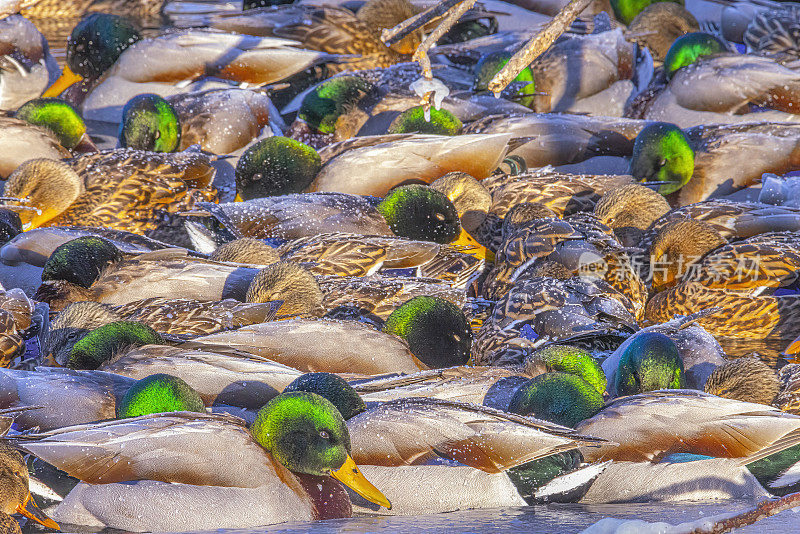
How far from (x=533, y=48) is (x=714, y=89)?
3128 millimetres

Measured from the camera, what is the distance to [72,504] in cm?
340

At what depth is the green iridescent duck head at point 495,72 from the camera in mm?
8070

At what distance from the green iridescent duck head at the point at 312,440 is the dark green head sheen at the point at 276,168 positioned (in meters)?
3.34

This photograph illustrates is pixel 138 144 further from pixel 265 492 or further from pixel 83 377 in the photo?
pixel 265 492

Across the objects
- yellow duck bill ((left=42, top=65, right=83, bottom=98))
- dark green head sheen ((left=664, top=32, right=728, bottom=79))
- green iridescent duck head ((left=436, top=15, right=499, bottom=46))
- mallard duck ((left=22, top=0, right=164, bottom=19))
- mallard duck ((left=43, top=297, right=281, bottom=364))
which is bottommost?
mallard duck ((left=22, top=0, right=164, bottom=19))

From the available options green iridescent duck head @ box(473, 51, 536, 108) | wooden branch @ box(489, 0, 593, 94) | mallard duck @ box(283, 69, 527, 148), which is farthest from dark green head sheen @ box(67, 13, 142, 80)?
wooden branch @ box(489, 0, 593, 94)

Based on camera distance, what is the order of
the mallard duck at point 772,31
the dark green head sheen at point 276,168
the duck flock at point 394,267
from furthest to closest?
the mallard duck at point 772,31 → the dark green head sheen at point 276,168 → the duck flock at point 394,267

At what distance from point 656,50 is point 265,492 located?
23.1 feet

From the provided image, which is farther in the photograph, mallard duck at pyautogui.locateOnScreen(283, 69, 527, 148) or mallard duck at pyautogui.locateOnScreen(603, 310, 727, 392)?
mallard duck at pyautogui.locateOnScreen(283, 69, 527, 148)

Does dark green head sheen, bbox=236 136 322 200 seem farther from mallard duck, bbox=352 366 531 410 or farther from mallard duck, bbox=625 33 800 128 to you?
mallard duck, bbox=352 366 531 410

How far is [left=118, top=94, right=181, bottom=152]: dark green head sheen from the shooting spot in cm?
732

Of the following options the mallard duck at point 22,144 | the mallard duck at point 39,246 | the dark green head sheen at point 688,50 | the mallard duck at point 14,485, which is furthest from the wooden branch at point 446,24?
the dark green head sheen at point 688,50

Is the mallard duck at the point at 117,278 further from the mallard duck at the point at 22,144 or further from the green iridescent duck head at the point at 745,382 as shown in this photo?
the green iridescent duck head at the point at 745,382

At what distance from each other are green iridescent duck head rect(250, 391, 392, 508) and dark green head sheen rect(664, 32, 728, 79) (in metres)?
5.27
